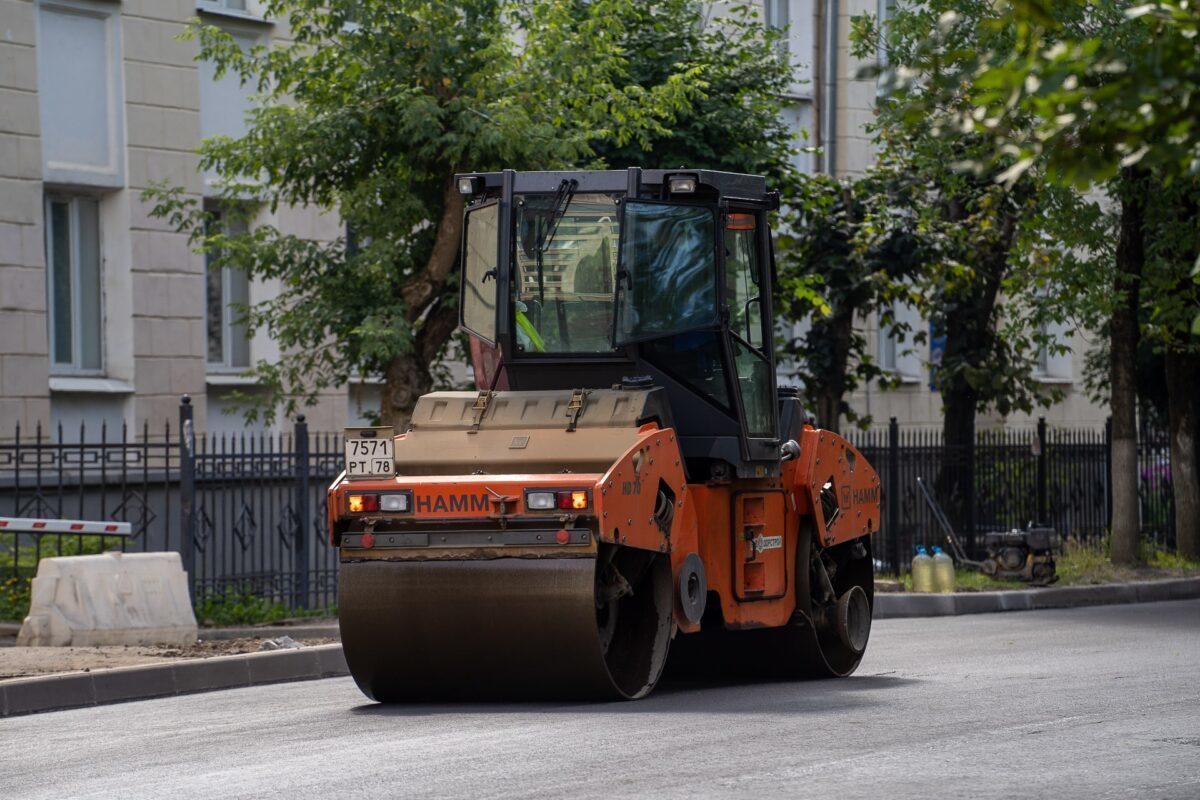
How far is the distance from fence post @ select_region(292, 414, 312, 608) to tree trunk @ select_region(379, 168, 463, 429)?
750mm

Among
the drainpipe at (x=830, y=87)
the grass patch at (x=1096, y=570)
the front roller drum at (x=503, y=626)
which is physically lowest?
the grass patch at (x=1096, y=570)

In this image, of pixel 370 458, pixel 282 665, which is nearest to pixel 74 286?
pixel 282 665

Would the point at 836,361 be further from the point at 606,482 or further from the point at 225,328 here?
the point at 606,482

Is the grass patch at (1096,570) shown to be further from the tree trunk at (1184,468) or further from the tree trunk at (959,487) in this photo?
the tree trunk at (959,487)

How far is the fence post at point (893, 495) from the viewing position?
22828 millimetres

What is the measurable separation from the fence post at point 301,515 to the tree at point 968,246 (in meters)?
6.09

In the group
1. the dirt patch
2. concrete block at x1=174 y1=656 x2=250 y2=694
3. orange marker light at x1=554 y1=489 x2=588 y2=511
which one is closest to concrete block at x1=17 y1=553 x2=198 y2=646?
the dirt patch

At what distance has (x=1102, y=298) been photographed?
21.6 metres

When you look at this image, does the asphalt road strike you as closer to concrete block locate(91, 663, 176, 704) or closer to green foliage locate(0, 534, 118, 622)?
concrete block locate(91, 663, 176, 704)

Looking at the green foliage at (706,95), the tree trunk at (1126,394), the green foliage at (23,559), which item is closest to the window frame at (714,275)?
the green foliage at (23,559)

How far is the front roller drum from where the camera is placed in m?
9.84

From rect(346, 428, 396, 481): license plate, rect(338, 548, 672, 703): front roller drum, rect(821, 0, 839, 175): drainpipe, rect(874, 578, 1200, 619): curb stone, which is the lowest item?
rect(874, 578, 1200, 619): curb stone

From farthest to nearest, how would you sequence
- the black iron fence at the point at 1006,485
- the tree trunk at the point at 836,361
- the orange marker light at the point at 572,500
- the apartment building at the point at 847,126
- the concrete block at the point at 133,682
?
the apartment building at the point at 847,126 < the tree trunk at the point at 836,361 < the black iron fence at the point at 1006,485 < the concrete block at the point at 133,682 < the orange marker light at the point at 572,500

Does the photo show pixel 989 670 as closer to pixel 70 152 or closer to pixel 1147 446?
pixel 70 152
